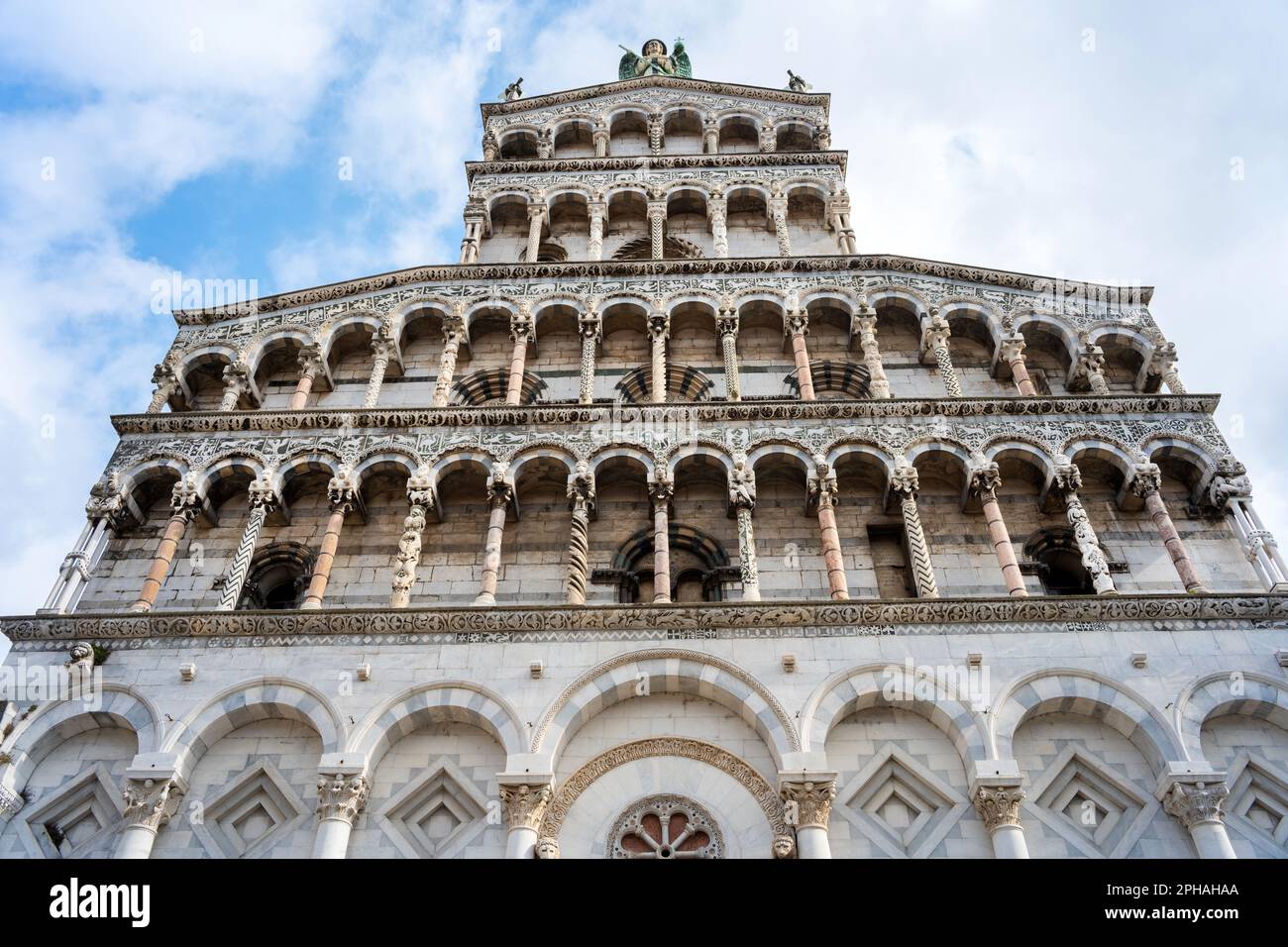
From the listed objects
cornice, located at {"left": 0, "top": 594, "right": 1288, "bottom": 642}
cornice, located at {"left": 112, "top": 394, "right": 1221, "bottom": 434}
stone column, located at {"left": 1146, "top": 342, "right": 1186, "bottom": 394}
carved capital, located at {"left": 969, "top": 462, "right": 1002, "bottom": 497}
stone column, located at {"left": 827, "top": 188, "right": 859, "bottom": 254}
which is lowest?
cornice, located at {"left": 0, "top": 594, "right": 1288, "bottom": 642}

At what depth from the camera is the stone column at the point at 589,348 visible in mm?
16938

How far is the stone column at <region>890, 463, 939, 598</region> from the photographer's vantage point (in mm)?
13777

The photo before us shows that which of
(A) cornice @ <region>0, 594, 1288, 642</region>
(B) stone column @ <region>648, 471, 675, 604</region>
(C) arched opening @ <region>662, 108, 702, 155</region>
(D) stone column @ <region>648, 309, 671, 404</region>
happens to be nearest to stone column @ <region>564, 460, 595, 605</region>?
(A) cornice @ <region>0, 594, 1288, 642</region>

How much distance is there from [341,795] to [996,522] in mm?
9259

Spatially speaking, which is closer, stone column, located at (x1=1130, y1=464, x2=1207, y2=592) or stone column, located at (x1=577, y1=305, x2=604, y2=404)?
stone column, located at (x1=1130, y1=464, x2=1207, y2=592)

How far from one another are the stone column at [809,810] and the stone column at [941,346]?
7.44 metres

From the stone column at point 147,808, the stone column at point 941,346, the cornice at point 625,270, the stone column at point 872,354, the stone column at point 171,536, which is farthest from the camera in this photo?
the cornice at point 625,270

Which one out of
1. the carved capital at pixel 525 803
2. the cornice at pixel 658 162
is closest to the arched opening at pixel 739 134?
the cornice at pixel 658 162

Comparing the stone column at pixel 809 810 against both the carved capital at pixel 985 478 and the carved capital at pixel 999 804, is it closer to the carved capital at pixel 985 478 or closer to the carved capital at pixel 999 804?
the carved capital at pixel 999 804

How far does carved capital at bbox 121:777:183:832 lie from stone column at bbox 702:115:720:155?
17089mm

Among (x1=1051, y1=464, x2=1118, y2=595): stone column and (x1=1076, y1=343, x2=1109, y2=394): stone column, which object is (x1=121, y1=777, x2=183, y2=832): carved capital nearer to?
(x1=1051, y1=464, x2=1118, y2=595): stone column

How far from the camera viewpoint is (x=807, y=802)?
11.6 meters

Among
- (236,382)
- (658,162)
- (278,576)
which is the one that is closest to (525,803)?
(278,576)

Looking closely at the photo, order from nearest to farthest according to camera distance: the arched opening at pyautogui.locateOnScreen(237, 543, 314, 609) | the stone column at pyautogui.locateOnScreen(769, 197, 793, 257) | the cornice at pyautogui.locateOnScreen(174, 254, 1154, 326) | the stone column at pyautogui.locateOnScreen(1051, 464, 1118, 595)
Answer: the stone column at pyautogui.locateOnScreen(1051, 464, 1118, 595) → the arched opening at pyautogui.locateOnScreen(237, 543, 314, 609) → the cornice at pyautogui.locateOnScreen(174, 254, 1154, 326) → the stone column at pyautogui.locateOnScreen(769, 197, 793, 257)
